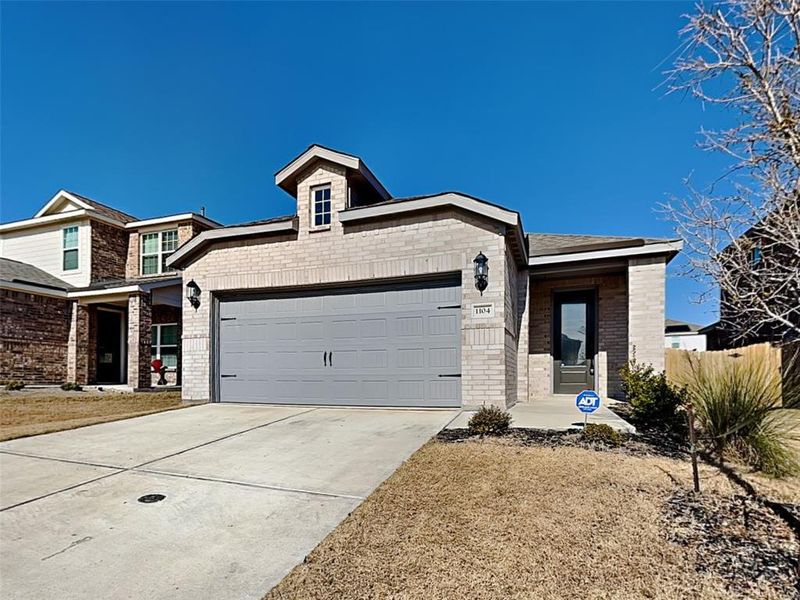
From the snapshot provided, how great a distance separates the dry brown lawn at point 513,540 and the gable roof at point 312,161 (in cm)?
698

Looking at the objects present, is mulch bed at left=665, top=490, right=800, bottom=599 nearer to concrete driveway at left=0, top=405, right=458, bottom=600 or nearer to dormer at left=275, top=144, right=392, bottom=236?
concrete driveway at left=0, top=405, right=458, bottom=600

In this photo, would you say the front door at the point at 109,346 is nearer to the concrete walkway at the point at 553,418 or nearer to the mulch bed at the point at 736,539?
the concrete walkway at the point at 553,418

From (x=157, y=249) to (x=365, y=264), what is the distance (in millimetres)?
11601

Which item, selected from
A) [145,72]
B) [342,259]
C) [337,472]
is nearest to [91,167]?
[145,72]

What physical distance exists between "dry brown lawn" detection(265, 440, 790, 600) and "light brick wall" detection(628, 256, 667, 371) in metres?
5.86

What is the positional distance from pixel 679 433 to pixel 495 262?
4100 mm

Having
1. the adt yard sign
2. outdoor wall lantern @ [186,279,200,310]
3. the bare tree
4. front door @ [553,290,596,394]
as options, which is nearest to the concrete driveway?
the adt yard sign

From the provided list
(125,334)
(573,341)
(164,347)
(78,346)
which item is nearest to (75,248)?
(125,334)

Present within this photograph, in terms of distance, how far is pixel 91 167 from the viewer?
55.3 feet

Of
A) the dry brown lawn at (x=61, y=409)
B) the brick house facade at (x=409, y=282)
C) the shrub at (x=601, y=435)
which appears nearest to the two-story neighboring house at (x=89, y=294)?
the dry brown lawn at (x=61, y=409)

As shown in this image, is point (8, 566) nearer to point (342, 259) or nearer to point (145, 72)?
point (342, 259)

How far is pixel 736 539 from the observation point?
3.00 meters

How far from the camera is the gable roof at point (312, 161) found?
370 inches

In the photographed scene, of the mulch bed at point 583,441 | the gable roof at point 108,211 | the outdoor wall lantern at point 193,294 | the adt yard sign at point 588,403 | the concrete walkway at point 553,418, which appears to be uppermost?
the gable roof at point 108,211
